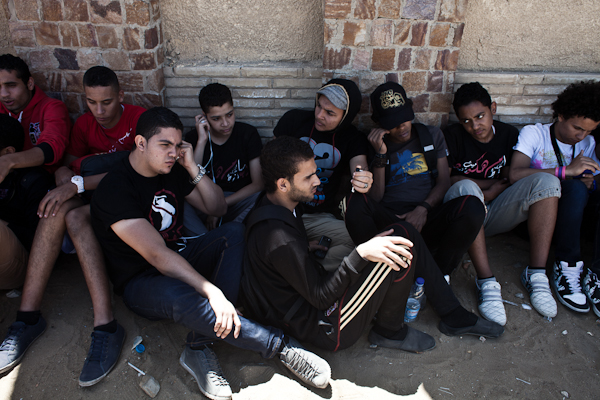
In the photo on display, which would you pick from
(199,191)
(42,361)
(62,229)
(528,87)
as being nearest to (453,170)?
(528,87)

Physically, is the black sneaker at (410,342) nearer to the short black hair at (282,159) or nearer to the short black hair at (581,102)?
the short black hair at (282,159)

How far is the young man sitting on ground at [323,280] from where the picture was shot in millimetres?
2137

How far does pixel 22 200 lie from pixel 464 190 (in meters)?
3.33

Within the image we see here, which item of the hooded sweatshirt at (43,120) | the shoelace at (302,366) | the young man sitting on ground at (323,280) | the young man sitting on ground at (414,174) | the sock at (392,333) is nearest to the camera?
the young man sitting on ground at (323,280)

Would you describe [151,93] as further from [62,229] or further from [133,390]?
[133,390]

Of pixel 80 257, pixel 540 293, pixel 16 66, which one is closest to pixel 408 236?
pixel 540 293

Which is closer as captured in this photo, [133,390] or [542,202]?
[133,390]

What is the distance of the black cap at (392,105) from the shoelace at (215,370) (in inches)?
83.9

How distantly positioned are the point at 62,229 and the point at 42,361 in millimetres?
840

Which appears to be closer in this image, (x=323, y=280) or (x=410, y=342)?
(x=323, y=280)

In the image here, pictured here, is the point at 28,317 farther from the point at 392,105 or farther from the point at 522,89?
the point at 522,89

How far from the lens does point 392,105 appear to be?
310 cm

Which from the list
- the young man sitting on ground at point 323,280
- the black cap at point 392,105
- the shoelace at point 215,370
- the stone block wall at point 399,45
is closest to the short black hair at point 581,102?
the stone block wall at point 399,45

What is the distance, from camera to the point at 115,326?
2.47 meters
